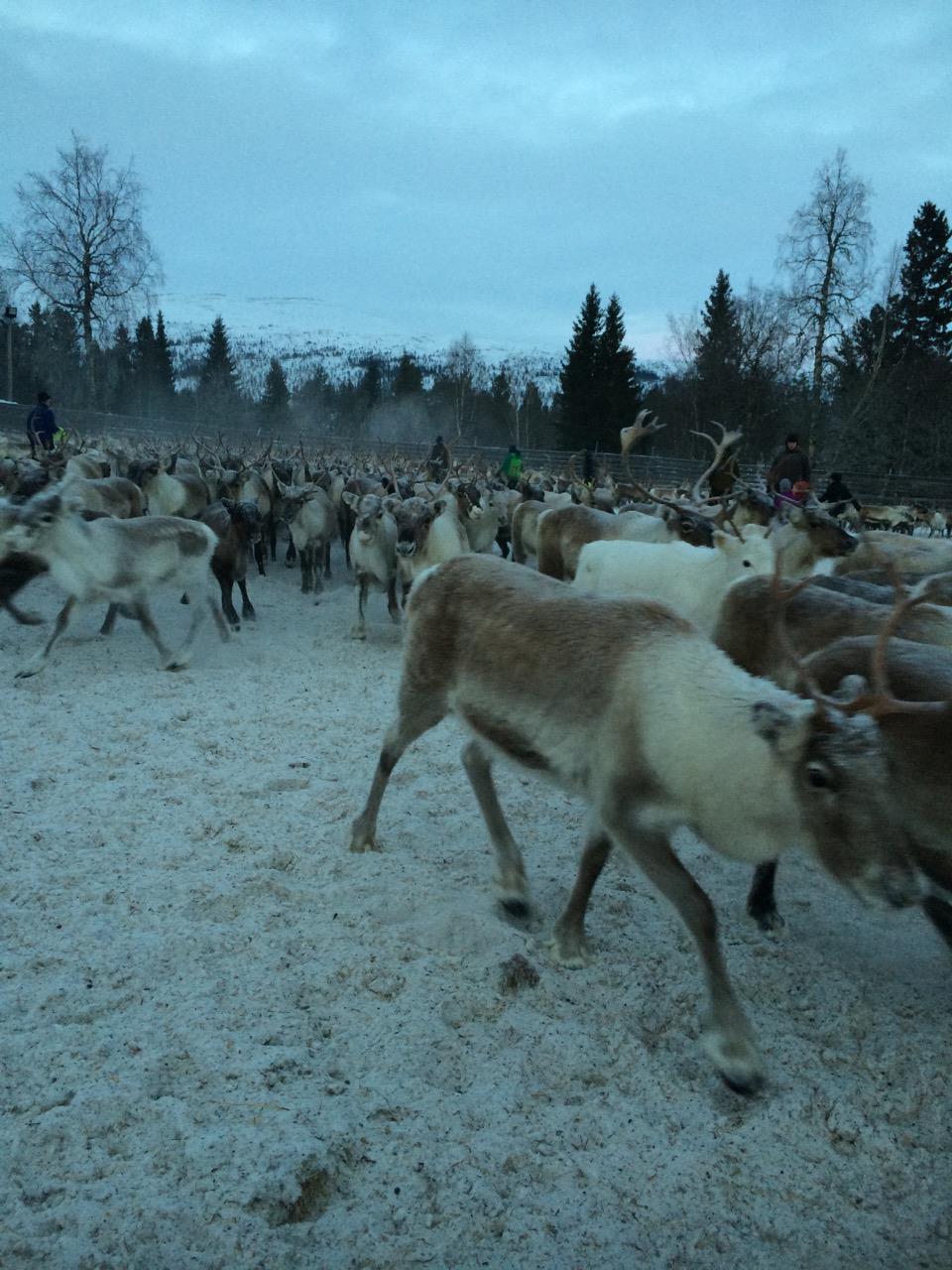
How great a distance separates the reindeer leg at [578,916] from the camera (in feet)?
9.77

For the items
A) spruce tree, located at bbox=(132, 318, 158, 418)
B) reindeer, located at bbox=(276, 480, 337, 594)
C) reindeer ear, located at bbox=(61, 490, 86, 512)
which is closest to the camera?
reindeer ear, located at bbox=(61, 490, 86, 512)

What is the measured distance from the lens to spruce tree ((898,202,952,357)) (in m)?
35.5

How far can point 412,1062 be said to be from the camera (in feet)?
8.04

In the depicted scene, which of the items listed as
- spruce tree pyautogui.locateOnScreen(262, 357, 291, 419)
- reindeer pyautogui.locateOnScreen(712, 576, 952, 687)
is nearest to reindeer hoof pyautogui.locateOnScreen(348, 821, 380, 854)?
reindeer pyautogui.locateOnScreen(712, 576, 952, 687)

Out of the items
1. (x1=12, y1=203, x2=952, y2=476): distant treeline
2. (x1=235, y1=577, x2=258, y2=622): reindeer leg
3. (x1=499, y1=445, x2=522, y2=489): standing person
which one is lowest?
(x1=235, y1=577, x2=258, y2=622): reindeer leg

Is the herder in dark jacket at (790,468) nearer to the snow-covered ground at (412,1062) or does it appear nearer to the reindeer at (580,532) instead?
the reindeer at (580,532)

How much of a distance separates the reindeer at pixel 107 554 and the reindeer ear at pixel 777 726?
17.1 ft

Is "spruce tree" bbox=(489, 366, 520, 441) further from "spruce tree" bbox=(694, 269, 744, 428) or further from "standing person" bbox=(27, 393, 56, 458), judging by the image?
"standing person" bbox=(27, 393, 56, 458)

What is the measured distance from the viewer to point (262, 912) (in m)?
3.18

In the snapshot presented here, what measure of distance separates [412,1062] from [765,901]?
1.62 m

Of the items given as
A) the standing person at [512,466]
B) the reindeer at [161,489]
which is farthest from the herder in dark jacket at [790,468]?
the reindeer at [161,489]

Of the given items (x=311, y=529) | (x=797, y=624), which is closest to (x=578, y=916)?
(x=797, y=624)

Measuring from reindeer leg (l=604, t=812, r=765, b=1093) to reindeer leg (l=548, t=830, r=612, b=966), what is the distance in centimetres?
33

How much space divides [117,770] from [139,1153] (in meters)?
2.75
